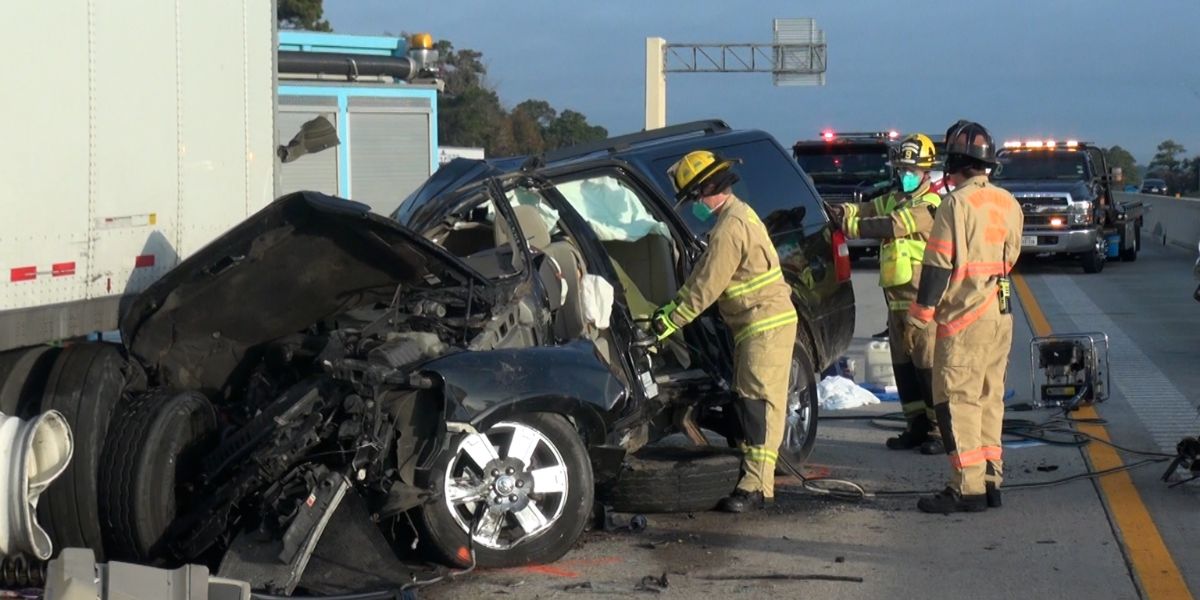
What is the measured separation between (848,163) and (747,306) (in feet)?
58.6

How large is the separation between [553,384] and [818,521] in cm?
178

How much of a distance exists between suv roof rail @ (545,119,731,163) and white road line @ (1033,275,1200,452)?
10.8 feet

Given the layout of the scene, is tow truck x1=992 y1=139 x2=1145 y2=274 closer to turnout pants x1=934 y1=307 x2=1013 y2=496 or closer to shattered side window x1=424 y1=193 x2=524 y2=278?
turnout pants x1=934 y1=307 x2=1013 y2=496

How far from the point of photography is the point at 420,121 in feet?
50.6

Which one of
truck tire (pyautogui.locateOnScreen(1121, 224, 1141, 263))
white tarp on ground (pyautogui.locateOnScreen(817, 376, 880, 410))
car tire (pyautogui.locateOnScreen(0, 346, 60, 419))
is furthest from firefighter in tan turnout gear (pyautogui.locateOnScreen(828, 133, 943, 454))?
truck tire (pyautogui.locateOnScreen(1121, 224, 1141, 263))

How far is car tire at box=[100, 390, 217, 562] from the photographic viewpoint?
19.8 ft

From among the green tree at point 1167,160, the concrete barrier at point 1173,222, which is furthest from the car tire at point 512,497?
the green tree at point 1167,160

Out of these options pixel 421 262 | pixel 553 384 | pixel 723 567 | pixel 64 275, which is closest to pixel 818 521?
pixel 723 567

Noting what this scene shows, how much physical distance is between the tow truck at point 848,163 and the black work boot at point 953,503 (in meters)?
17.1

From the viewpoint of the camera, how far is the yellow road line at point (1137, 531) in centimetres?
631

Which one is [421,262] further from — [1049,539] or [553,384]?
[1049,539]

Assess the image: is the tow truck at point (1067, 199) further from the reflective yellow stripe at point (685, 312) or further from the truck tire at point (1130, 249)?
the reflective yellow stripe at point (685, 312)

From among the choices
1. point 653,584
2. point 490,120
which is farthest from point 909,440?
point 490,120

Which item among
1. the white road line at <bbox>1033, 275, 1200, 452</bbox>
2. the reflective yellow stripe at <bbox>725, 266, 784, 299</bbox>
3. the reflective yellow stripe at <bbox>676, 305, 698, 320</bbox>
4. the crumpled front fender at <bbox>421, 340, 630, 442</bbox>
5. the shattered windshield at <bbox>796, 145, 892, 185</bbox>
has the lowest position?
the white road line at <bbox>1033, 275, 1200, 452</bbox>
